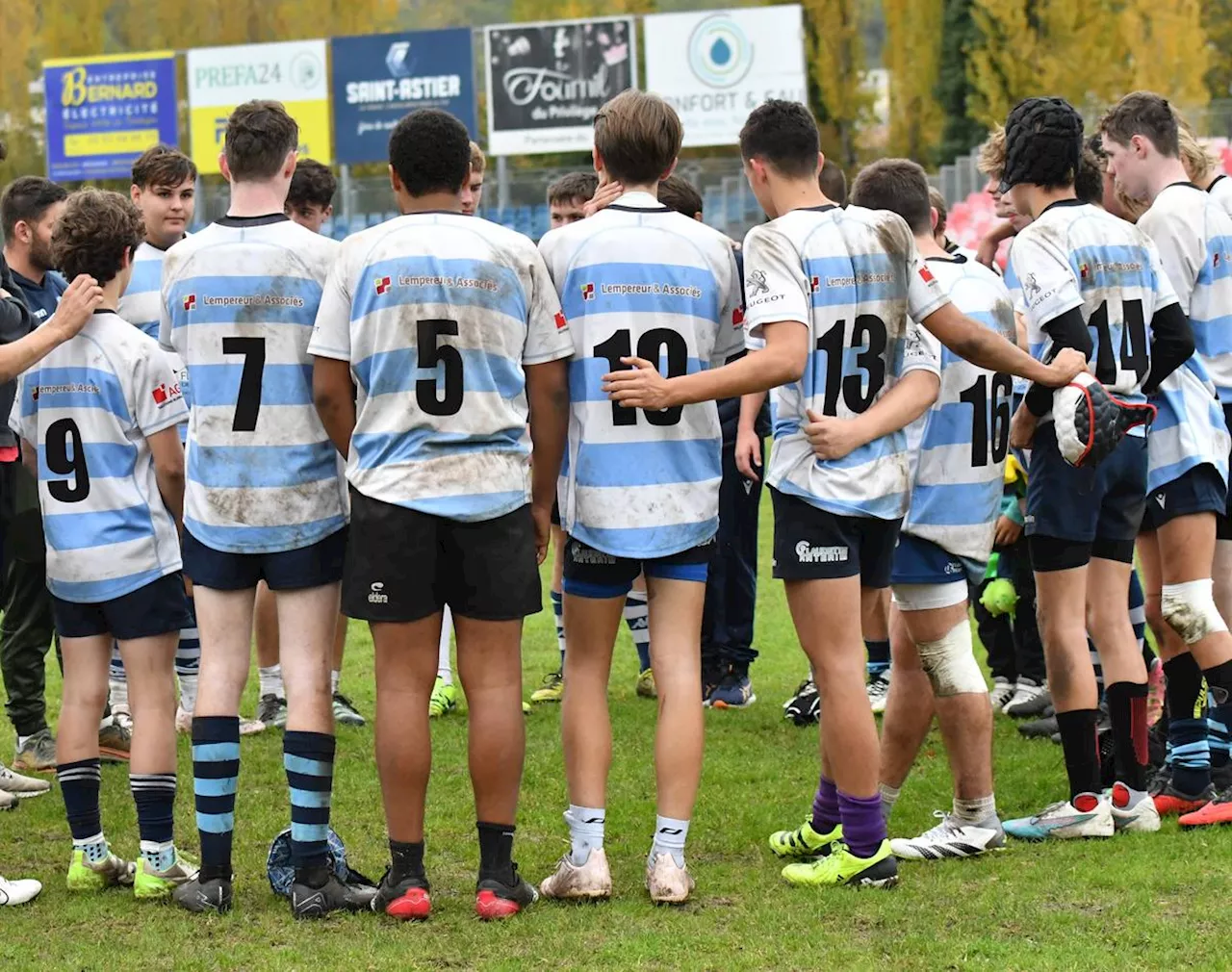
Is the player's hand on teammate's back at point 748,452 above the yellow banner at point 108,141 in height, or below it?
below

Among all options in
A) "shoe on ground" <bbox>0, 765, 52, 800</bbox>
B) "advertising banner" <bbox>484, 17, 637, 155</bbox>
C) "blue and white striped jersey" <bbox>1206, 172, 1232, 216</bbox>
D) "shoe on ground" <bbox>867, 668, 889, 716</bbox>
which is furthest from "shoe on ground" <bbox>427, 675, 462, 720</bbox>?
"advertising banner" <bbox>484, 17, 637, 155</bbox>

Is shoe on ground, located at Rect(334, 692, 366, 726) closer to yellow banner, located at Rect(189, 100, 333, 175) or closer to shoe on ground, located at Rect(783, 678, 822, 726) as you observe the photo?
shoe on ground, located at Rect(783, 678, 822, 726)

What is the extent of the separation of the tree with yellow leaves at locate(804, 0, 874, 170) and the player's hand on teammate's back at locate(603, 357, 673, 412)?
44.0 meters

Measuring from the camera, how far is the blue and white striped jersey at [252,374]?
4.84m

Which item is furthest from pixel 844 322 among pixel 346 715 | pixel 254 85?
pixel 254 85

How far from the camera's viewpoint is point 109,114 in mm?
46781

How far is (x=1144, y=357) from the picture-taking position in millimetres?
5609

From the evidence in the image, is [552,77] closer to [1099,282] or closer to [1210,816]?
[1099,282]

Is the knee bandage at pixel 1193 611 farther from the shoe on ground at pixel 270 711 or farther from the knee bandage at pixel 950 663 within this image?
the shoe on ground at pixel 270 711

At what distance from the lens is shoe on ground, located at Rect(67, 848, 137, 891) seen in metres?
5.25

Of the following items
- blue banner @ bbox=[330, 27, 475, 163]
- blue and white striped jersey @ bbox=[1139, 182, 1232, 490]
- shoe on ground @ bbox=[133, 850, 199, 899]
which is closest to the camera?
shoe on ground @ bbox=[133, 850, 199, 899]

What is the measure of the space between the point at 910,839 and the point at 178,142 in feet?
152

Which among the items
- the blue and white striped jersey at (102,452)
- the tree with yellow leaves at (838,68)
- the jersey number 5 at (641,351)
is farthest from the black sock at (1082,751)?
the tree with yellow leaves at (838,68)

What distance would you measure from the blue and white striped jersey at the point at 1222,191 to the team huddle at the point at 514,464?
3.98 feet
